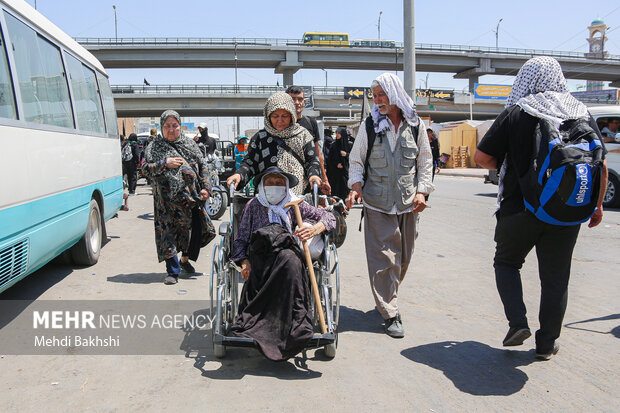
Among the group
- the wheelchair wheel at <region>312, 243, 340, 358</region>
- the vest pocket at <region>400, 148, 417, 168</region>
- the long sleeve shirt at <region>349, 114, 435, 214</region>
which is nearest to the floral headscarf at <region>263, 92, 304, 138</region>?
the long sleeve shirt at <region>349, 114, 435, 214</region>

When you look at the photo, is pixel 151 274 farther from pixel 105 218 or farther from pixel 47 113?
pixel 47 113

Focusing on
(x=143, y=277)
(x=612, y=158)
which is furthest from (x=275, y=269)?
(x=612, y=158)

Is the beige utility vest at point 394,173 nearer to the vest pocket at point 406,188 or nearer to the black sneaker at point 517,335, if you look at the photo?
the vest pocket at point 406,188

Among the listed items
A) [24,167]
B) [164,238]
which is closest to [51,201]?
[24,167]

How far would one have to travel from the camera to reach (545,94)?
384cm

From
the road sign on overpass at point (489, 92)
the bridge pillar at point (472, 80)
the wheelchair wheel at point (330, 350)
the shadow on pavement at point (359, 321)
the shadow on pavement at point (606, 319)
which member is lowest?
the shadow on pavement at point (606, 319)

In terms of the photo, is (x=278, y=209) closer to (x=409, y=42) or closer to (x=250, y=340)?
(x=250, y=340)

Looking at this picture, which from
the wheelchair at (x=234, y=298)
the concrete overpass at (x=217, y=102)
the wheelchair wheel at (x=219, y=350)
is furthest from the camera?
the concrete overpass at (x=217, y=102)

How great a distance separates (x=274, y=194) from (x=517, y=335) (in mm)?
1919

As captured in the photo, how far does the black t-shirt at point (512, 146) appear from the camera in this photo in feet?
12.6

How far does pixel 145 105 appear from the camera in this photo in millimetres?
59906

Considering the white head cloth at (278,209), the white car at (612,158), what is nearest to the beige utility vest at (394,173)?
the white head cloth at (278,209)

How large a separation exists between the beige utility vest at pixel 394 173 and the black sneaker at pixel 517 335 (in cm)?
127

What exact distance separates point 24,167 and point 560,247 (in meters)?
4.10
